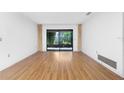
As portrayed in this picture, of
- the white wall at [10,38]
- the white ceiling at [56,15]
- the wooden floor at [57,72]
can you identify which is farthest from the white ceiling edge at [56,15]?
the wooden floor at [57,72]

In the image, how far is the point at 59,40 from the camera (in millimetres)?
11039

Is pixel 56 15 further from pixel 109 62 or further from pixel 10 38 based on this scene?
pixel 109 62

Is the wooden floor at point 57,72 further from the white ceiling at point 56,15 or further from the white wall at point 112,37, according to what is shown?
the white ceiling at point 56,15


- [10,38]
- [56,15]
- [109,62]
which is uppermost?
[56,15]

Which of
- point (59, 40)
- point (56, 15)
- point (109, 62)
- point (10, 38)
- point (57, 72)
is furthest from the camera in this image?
point (59, 40)

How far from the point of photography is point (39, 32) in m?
10.7

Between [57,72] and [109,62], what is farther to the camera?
[109,62]

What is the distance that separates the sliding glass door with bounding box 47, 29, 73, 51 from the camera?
431 inches

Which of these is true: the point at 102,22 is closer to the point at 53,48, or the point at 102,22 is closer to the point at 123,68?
the point at 123,68

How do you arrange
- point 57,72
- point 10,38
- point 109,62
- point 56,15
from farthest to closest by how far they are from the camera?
1. point 56,15
2. point 10,38
3. point 109,62
4. point 57,72

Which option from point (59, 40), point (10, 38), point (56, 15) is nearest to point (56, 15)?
point (56, 15)

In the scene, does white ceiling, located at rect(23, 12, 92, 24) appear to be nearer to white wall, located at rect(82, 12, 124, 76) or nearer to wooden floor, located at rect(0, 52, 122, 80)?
white wall, located at rect(82, 12, 124, 76)
